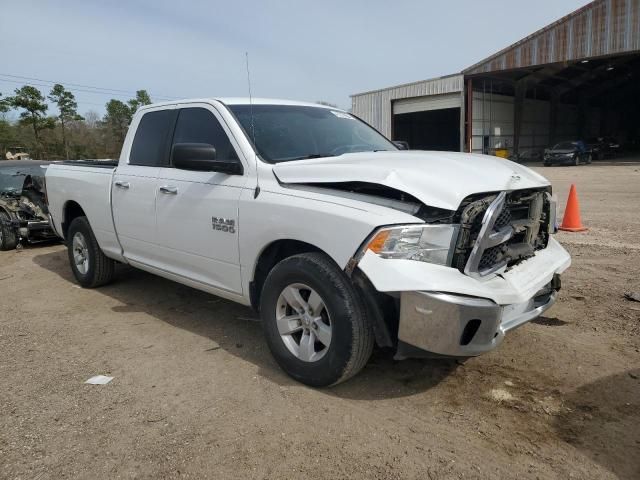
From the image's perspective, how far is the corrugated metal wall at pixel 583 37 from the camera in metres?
25.4

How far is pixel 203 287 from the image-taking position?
4.09 m

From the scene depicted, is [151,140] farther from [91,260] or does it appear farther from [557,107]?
[557,107]

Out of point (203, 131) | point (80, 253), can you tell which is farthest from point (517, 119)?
point (203, 131)

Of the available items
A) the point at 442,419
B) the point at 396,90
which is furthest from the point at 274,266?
the point at 396,90

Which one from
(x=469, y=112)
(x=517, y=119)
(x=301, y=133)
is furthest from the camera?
(x=517, y=119)

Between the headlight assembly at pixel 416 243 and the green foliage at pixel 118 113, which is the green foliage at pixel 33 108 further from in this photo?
the headlight assembly at pixel 416 243

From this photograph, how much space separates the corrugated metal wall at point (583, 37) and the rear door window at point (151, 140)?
28460 millimetres

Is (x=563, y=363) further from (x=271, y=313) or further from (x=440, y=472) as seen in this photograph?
(x=271, y=313)

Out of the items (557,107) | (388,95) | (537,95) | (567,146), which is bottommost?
(567,146)

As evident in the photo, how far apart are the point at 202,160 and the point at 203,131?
707 mm

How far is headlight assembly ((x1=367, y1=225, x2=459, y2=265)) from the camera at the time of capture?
2.76 metres

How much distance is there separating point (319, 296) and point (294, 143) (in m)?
1.42

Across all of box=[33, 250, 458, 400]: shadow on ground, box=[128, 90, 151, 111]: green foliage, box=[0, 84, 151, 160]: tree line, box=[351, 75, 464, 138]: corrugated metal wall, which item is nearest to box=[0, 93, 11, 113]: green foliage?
box=[0, 84, 151, 160]: tree line

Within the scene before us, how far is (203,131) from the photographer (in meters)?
4.17
